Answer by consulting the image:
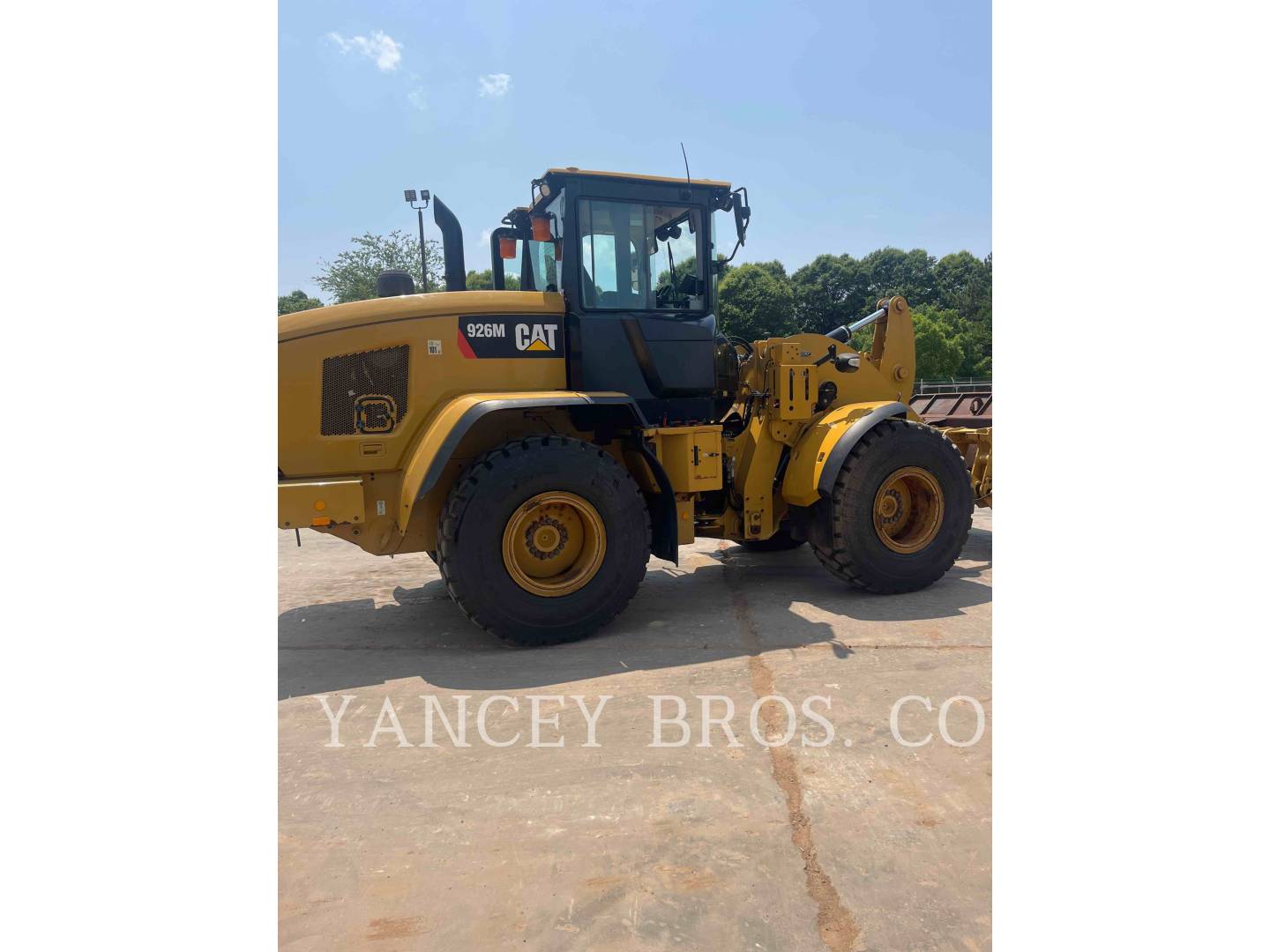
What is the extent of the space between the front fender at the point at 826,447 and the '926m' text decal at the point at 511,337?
6.34 feet

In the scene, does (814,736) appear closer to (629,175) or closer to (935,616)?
(935,616)

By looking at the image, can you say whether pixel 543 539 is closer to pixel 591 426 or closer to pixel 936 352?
pixel 591 426

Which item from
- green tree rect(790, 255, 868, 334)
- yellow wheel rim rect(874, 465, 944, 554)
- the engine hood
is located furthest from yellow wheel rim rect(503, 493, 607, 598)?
green tree rect(790, 255, 868, 334)

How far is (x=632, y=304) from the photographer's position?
5.54 metres

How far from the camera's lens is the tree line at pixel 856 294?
32.8m

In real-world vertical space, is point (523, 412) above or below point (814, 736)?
above

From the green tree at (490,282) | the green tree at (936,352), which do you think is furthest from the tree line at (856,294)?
the green tree at (490,282)

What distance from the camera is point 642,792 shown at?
9.46ft

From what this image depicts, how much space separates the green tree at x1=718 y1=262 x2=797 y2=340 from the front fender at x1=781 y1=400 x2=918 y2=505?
37051mm

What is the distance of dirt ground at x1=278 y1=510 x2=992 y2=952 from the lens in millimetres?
2215

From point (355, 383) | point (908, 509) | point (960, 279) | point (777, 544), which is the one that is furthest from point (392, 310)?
point (960, 279)

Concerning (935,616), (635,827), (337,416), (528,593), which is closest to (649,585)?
(528,593)

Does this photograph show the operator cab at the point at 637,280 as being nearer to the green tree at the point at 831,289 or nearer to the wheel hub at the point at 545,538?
the wheel hub at the point at 545,538

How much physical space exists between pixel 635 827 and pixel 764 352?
4.16m
